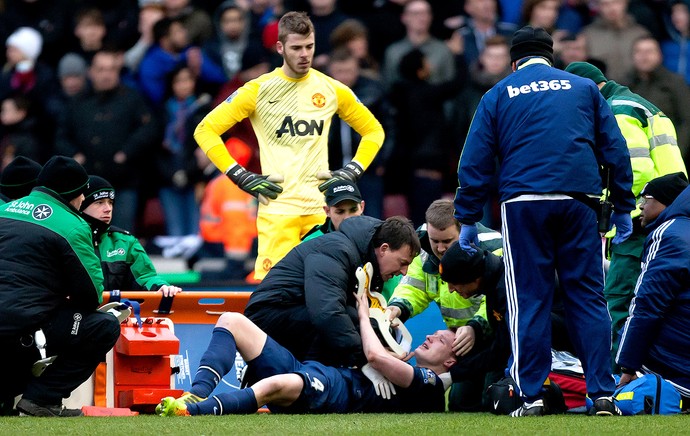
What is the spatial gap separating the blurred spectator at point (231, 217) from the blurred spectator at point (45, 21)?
2.74 metres

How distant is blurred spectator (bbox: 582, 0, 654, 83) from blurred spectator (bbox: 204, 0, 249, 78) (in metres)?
3.58

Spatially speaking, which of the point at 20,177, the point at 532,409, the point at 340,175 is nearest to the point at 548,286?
the point at 532,409

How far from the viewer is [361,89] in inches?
542

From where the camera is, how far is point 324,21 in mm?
14617

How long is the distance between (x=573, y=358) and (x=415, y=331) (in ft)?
4.92

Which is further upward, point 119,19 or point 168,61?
point 119,19

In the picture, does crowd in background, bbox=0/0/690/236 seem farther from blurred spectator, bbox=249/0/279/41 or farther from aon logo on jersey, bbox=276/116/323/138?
aon logo on jersey, bbox=276/116/323/138

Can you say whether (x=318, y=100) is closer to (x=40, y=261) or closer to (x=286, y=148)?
(x=286, y=148)

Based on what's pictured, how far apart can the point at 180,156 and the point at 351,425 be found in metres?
7.92

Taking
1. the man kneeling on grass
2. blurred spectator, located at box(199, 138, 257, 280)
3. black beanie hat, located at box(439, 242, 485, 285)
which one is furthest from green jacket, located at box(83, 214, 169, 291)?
blurred spectator, located at box(199, 138, 257, 280)

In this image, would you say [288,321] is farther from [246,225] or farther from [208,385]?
[246,225]

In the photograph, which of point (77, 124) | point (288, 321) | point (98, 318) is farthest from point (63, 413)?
point (77, 124)

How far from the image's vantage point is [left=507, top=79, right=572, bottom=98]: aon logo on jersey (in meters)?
8.36

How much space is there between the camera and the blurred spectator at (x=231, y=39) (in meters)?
15.2
